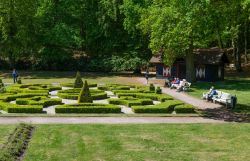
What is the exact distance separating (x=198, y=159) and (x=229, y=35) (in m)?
55.5

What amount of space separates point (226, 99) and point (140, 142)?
610 inches

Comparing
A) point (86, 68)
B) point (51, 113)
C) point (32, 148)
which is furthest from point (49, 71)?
point (32, 148)

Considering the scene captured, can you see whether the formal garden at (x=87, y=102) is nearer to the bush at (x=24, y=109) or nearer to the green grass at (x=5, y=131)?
the bush at (x=24, y=109)

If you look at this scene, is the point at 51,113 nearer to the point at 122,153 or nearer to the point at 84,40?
the point at 122,153

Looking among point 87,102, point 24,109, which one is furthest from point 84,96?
point 24,109

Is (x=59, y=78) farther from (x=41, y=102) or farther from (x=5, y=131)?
(x=5, y=131)

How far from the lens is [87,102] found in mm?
35625

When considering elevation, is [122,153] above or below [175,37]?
below

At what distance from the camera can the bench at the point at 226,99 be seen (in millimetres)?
36031

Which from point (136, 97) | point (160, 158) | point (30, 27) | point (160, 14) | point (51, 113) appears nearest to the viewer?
point (160, 158)

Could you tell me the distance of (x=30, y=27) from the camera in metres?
70.6

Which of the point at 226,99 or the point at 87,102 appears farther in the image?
the point at 226,99

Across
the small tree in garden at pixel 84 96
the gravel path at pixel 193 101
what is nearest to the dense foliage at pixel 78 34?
the gravel path at pixel 193 101

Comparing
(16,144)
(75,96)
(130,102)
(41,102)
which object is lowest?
(16,144)
